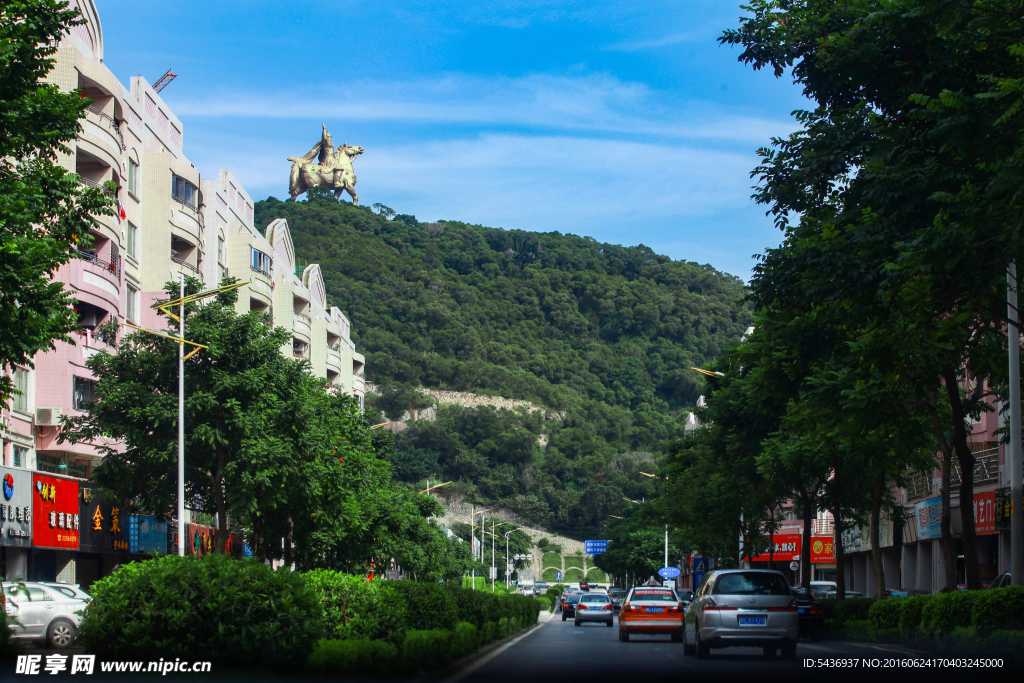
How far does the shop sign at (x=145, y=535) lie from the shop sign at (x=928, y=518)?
30.7m

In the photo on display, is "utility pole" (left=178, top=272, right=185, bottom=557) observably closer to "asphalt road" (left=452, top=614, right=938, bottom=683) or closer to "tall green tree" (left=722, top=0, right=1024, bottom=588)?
"asphalt road" (left=452, top=614, right=938, bottom=683)

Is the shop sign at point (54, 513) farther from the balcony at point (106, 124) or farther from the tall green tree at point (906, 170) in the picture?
the tall green tree at point (906, 170)

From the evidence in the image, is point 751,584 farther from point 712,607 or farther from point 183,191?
point 183,191

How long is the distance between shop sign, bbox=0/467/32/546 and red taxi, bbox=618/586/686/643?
15.8 metres

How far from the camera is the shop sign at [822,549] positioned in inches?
2758

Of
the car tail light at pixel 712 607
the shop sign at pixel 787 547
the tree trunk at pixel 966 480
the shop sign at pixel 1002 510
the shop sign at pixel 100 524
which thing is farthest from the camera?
the shop sign at pixel 787 547

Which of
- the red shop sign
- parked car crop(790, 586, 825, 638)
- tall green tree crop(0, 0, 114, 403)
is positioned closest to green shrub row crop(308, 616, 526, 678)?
tall green tree crop(0, 0, 114, 403)

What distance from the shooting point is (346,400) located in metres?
40.2

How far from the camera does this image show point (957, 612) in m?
16.7

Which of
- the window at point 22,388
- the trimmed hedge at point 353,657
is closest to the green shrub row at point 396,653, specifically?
the trimmed hedge at point 353,657

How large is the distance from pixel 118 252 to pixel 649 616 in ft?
74.7

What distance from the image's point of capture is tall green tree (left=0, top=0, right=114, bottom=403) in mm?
15062

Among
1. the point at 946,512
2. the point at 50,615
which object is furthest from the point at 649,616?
the point at 50,615

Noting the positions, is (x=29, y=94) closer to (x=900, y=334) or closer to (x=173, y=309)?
(x=900, y=334)
